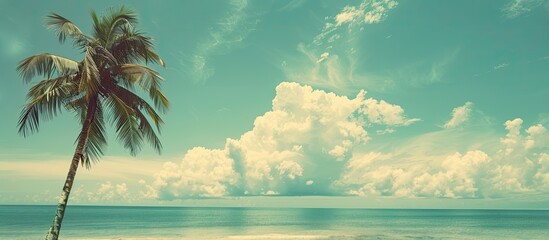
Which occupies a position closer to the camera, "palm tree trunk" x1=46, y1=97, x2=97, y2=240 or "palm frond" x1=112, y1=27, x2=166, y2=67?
"palm tree trunk" x1=46, y1=97, x2=97, y2=240

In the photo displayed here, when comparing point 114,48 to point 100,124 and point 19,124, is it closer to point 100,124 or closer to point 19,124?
point 100,124

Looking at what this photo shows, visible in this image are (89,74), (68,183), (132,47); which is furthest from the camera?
(132,47)

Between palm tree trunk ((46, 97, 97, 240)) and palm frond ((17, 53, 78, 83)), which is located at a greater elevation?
palm frond ((17, 53, 78, 83))

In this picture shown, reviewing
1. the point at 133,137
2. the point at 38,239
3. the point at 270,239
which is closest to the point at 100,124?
the point at 133,137

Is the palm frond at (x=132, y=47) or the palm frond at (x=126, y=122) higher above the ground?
the palm frond at (x=132, y=47)

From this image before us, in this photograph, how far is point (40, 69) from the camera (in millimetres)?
16656

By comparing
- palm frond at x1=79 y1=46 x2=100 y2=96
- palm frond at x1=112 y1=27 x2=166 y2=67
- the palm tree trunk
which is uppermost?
palm frond at x1=112 y1=27 x2=166 y2=67

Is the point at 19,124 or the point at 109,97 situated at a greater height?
the point at 109,97

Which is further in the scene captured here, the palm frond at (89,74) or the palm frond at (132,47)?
the palm frond at (132,47)

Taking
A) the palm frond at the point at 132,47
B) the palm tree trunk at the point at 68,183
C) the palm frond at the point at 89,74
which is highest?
the palm frond at the point at 132,47

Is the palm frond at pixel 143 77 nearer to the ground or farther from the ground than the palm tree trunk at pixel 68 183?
farther from the ground

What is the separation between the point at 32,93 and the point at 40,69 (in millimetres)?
1662

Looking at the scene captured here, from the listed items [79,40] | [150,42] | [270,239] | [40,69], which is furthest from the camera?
[270,239]

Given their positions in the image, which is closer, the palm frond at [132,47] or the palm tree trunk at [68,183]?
the palm tree trunk at [68,183]
